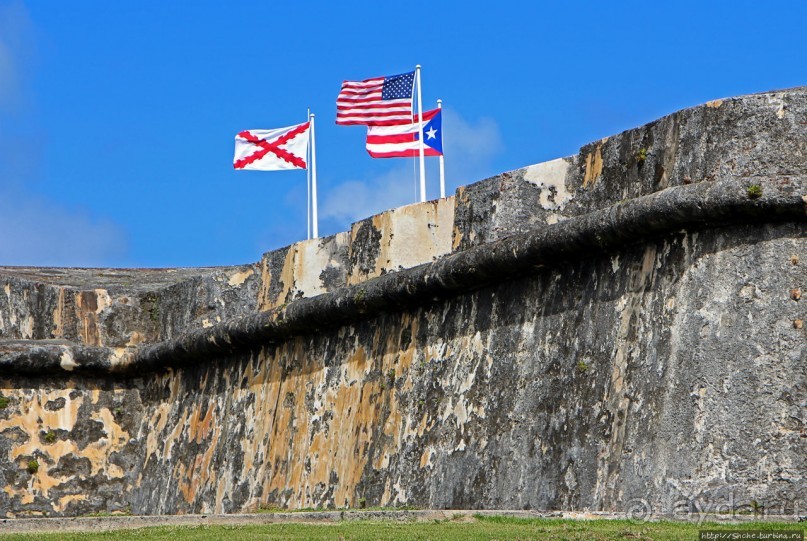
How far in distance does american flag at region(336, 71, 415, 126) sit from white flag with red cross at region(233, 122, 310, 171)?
4.18 feet

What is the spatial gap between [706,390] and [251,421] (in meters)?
6.01

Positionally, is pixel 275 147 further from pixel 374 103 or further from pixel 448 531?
pixel 448 531

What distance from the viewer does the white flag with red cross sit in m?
Result: 16.3

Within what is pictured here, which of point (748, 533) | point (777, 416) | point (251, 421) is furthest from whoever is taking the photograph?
point (251, 421)

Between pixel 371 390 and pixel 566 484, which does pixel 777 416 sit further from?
pixel 371 390

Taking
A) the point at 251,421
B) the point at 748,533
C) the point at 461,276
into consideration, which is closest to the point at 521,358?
the point at 461,276

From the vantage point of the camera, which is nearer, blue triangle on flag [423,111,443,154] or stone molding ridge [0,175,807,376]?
stone molding ridge [0,175,807,376]

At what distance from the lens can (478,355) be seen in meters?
11.3

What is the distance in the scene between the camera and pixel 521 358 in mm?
10789

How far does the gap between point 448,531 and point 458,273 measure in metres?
3.07

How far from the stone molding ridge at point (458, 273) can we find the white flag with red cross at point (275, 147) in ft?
6.86

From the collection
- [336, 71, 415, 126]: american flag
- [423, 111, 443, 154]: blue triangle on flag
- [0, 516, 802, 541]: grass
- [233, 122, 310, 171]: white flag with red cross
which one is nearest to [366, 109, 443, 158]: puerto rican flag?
[336, 71, 415, 126]: american flag

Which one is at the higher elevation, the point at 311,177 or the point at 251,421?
the point at 311,177

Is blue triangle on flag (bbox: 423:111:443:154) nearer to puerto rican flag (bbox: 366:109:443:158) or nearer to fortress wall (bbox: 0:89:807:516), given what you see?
puerto rican flag (bbox: 366:109:443:158)
